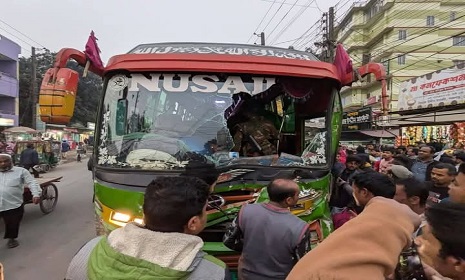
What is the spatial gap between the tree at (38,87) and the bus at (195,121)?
32379 millimetres

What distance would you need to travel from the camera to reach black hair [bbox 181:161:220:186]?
312 centimetres

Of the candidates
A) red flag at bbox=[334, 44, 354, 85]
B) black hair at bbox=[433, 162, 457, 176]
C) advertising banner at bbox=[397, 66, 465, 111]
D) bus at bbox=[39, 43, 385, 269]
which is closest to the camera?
bus at bbox=[39, 43, 385, 269]

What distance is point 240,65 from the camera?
3605mm

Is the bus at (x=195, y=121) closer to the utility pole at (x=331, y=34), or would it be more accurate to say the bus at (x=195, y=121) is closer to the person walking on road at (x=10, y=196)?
the person walking on road at (x=10, y=196)

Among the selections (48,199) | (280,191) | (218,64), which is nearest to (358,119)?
(48,199)

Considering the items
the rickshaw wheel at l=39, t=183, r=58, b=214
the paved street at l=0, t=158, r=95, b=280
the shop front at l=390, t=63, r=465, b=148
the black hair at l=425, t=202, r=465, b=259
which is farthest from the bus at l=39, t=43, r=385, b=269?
the shop front at l=390, t=63, r=465, b=148

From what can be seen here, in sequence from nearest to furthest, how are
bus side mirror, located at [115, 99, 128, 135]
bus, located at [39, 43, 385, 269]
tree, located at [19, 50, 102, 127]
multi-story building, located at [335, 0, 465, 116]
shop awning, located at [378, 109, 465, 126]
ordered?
bus, located at [39, 43, 385, 269]
bus side mirror, located at [115, 99, 128, 135]
shop awning, located at [378, 109, 465, 126]
tree, located at [19, 50, 102, 127]
multi-story building, located at [335, 0, 465, 116]

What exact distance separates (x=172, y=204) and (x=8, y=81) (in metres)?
31.3

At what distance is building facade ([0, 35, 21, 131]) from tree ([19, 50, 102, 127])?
16.3ft

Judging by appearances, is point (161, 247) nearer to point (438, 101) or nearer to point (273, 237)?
point (273, 237)

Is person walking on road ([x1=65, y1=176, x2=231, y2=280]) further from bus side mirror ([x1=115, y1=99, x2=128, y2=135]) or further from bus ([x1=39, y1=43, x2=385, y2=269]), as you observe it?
bus side mirror ([x1=115, y1=99, x2=128, y2=135])

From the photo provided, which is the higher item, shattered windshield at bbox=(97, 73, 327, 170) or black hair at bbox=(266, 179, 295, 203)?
shattered windshield at bbox=(97, 73, 327, 170)

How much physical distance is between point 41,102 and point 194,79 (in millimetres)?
1404

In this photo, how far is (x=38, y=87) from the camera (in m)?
35.8
